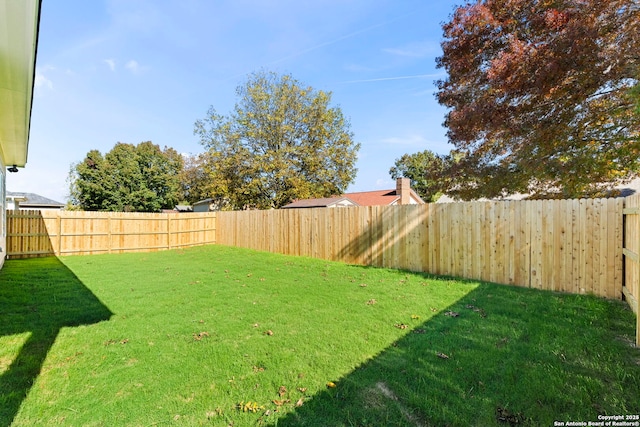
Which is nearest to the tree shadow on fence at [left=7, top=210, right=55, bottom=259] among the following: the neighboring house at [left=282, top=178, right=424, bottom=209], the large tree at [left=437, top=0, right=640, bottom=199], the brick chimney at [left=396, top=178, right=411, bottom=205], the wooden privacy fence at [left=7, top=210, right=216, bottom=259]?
the wooden privacy fence at [left=7, top=210, right=216, bottom=259]

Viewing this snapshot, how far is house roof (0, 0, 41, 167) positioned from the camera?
2.28 m

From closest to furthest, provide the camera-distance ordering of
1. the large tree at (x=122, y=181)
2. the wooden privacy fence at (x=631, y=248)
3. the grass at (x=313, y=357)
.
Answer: the grass at (x=313, y=357), the wooden privacy fence at (x=631, y=248), the large tree at (x=122, y=181)

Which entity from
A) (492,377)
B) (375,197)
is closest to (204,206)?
(375,197)

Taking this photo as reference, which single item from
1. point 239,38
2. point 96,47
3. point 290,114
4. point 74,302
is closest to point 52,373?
point 74,302

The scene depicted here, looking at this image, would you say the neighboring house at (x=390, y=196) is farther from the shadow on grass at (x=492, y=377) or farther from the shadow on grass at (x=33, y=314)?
the shadow on grass at (x=33, y=314)

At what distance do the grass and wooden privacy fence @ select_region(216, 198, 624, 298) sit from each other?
58cm

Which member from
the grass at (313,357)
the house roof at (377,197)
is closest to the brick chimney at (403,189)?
the house roof at (377,197)

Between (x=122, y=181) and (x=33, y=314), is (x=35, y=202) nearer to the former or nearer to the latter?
(x=122, y=181)

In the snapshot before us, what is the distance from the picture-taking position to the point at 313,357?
9.80 ft

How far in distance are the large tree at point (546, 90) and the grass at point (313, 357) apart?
4071mm

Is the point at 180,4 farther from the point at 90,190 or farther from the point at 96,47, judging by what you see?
the point at 90,190

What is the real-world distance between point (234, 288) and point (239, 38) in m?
9.50

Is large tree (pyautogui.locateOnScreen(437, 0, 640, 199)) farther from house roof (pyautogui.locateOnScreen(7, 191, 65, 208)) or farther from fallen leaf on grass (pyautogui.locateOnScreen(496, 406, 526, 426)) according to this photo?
house roof (pyautogui.locateOnScreen(7, 191, 65, 208))

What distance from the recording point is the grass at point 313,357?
214 centimetres
